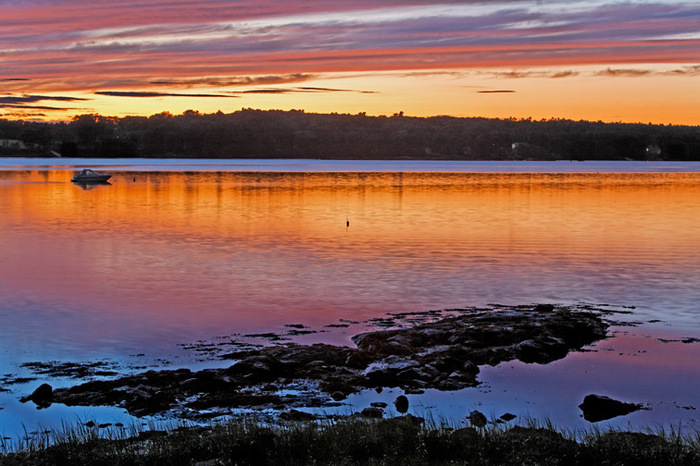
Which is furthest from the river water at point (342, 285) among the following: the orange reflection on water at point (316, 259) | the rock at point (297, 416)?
the rock at point (297, 416)

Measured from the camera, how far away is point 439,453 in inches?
457

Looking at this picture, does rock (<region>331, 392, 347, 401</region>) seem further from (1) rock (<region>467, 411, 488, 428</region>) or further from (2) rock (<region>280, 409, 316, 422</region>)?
(1) rock (<region>467, 411, 488, 428</region>)

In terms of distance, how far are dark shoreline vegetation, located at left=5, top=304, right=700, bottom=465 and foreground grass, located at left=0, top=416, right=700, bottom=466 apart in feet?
0.07

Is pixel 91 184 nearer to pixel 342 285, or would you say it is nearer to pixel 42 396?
pixel 342 285

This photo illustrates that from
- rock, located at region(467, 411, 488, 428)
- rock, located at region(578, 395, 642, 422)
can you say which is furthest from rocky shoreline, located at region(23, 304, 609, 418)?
rock, located at region(578, 395, 642, 422)

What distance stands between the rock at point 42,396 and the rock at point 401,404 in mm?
6391

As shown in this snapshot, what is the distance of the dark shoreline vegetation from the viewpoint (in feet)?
37.8

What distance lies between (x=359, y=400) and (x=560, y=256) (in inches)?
917

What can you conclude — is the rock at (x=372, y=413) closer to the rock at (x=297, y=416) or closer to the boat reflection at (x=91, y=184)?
the rock at (x=297, y=416)

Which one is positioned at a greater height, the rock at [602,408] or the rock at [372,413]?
the rock at [372,413]

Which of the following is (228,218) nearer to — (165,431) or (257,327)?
(257,327)

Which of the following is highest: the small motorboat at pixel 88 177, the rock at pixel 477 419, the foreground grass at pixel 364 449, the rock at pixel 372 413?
the small motorboat at pixel 88 177

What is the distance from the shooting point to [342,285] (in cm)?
2877

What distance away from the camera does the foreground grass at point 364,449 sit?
11.3 meters
